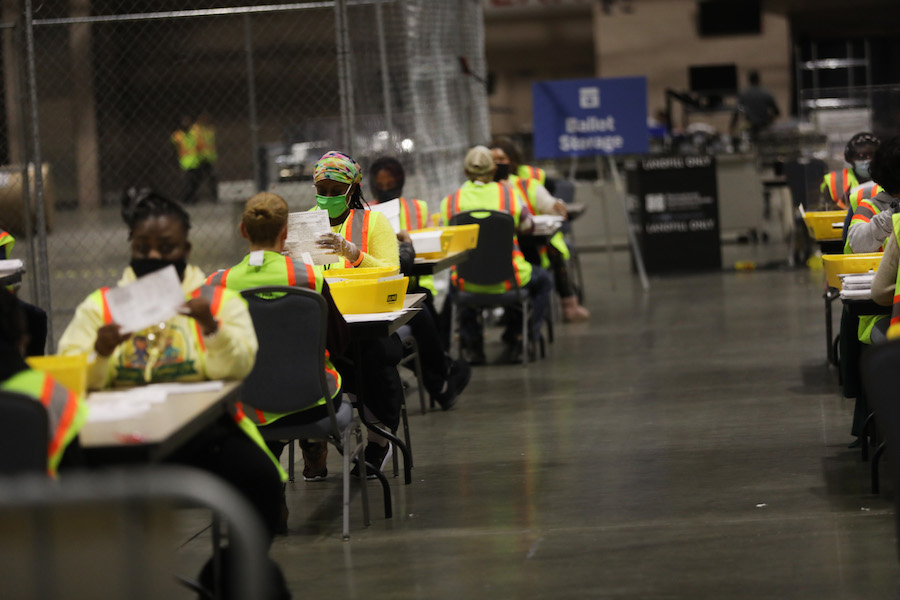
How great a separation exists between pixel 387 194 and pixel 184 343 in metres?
3.84

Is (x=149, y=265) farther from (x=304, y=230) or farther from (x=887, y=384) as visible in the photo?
(x=887, y=384)

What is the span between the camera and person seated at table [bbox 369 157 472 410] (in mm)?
6598

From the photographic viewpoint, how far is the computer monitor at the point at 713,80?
20.0m

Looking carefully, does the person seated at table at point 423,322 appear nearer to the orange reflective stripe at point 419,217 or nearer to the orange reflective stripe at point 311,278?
the orange reflective stripe at point 419,217

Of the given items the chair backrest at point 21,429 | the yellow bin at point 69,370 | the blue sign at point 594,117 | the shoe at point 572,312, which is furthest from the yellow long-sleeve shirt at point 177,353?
the blue sign at point 594,117

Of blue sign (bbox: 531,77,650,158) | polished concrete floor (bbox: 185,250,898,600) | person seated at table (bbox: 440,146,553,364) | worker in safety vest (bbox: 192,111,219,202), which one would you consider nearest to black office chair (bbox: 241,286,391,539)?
polished concrete floor (bbox: 185,250,898,600)

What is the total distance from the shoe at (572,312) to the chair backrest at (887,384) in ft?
23.7

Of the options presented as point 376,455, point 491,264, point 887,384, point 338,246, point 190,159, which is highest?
point 190,159

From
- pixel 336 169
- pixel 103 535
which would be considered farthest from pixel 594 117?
pixel 103 535

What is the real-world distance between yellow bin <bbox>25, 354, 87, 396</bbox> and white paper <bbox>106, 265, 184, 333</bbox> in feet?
0.56

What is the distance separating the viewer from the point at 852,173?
298 inches

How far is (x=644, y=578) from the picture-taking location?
3951mm

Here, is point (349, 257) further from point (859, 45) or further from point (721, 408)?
point (859, 45)

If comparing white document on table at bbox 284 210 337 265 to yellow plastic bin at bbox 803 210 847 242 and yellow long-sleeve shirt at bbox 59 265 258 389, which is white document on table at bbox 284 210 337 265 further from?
yellow plastic bin at bbox 803 210 847 242
